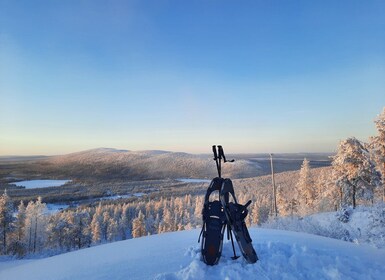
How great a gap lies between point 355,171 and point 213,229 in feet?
90.8

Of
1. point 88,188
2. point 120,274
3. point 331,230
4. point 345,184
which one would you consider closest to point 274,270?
point 120,274

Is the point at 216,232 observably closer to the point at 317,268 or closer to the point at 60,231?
the point at 317,268

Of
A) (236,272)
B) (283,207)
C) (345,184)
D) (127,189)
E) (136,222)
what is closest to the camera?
(236,272)

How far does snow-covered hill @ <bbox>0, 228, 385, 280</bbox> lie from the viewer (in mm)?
5367

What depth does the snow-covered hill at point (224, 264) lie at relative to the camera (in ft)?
17.6

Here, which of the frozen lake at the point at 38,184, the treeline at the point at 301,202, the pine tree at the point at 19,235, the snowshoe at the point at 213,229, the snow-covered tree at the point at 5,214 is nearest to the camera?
the snowshoe at the point at 213,229

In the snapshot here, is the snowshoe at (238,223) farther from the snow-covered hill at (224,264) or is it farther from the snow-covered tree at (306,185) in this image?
the snow-covered tree at (306,185)

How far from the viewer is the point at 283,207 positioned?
46.0 metres

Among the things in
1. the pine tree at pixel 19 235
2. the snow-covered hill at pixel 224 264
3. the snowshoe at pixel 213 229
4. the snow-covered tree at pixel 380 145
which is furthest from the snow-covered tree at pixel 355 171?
the pine tree at pixel 19 235

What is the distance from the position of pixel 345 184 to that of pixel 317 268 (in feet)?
91.4

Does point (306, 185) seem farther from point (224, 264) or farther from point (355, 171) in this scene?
point (224, 264)

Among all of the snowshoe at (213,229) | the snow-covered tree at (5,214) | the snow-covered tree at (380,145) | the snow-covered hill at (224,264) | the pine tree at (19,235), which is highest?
the snow-covered tree at (380,145)

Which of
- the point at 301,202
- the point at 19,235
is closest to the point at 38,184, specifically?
the point at 19,235

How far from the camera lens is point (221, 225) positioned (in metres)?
6.41
